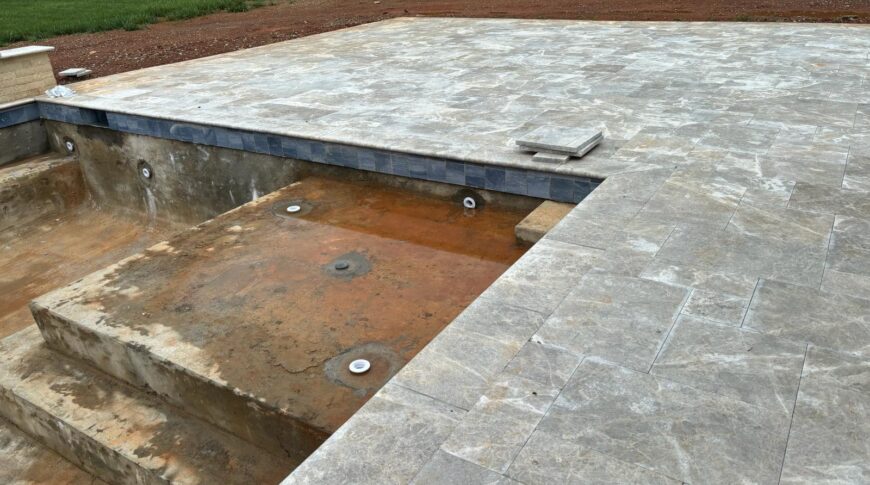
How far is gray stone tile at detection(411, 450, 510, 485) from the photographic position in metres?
1.67

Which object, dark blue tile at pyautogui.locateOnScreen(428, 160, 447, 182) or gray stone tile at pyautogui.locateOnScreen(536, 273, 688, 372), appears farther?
dark blue tile at pyautogui.locateOnScreen(428, 160, 447, 182)

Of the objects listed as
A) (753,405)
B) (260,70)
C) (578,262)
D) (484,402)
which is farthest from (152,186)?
(753,405)

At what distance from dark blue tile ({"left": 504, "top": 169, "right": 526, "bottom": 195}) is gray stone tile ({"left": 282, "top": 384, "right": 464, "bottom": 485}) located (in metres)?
2.11

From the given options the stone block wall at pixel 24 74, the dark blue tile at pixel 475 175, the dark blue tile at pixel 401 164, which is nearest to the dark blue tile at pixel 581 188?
the dark blue tile at pixel 475 175

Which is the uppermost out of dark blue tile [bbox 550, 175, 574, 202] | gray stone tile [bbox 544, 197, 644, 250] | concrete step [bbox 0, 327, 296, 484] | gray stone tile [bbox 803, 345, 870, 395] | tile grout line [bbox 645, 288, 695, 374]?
gray stone tile [bbox 544, 197, 644, 250]

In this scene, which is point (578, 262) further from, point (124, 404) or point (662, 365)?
point (124, 404)

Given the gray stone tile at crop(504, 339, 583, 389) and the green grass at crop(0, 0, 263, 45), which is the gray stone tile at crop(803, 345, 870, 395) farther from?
the green grass at crop(0, 0, 263, 45)

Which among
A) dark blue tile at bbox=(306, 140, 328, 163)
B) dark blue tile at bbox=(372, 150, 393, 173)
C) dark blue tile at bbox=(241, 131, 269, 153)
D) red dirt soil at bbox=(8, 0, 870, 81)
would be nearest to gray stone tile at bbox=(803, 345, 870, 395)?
dark blue tile at bbox=(372, 150, 393, 173)

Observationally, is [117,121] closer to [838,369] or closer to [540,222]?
[540,222]

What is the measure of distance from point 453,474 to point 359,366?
3.42 feet

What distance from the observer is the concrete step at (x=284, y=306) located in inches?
104

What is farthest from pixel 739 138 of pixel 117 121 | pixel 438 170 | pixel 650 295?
pixel 117 121

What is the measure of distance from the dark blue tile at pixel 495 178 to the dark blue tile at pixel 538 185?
0.17 metres

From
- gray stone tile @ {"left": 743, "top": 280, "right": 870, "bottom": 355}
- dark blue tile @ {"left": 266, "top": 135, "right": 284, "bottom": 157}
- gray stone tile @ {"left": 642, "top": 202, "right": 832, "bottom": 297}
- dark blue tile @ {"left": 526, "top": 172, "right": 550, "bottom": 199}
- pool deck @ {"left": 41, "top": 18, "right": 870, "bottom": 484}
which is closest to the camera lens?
pool deck @ {"left": 41, "top": 18, "right": 870, "bottom": 484}
